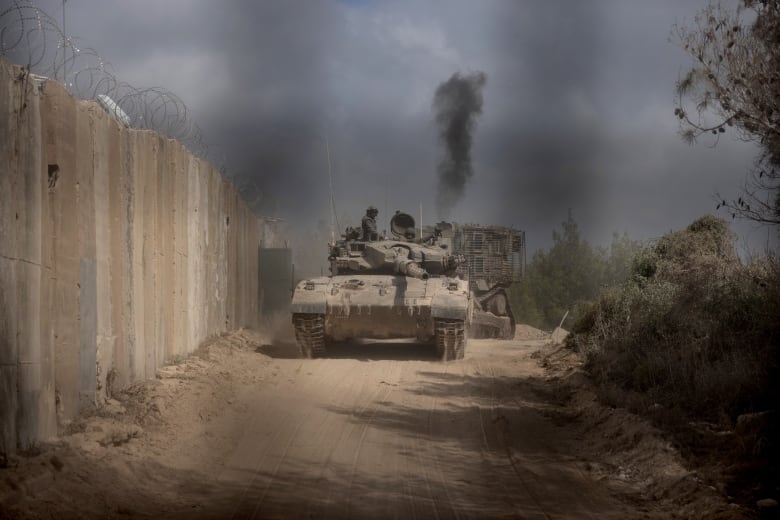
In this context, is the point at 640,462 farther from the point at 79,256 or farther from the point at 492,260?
the point at 492,260

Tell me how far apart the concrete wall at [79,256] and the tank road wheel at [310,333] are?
1870 mm

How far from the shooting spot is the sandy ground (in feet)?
19.8

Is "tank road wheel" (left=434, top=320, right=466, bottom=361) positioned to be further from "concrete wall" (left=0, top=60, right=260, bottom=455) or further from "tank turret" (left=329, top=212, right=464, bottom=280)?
"concrete wall" (left=0, top=60, right=260, bottom=455)

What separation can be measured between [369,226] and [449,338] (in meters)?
3.93

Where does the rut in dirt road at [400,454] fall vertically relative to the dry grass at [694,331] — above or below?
below

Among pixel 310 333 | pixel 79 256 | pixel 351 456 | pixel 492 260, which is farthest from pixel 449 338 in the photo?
pixel 492 260

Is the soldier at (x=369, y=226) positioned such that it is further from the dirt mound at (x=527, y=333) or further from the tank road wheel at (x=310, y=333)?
the dirt mound at (x=527, y=333)

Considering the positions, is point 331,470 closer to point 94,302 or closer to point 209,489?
point 209,489

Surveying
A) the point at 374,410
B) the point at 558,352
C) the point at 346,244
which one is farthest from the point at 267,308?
the point at 374,410

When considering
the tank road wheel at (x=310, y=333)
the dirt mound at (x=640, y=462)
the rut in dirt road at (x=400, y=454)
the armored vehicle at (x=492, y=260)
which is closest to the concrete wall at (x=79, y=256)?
the rut in dirt road at (x=400, y=454)

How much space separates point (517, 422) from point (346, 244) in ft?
26.3

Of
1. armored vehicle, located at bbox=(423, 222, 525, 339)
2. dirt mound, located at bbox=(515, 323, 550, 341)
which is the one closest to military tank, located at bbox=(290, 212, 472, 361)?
dirt mound, located at bbox=(515, 323, 550, 341)

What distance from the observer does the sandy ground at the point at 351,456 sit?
237 inches

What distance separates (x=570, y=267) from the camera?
4009cm
